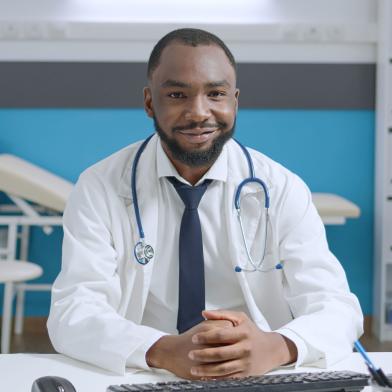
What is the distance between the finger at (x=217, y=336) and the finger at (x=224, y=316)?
3cm

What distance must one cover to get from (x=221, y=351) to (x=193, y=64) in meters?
0.59

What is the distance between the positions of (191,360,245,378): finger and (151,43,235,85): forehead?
0.56 m

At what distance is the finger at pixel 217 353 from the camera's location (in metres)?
1.23

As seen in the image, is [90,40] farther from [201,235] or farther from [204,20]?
[201,235]

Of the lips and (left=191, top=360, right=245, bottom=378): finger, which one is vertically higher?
the lips

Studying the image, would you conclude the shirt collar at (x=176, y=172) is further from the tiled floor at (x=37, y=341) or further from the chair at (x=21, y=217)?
the tiled floor at (x=37, y=341)

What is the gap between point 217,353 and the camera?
1.24 m

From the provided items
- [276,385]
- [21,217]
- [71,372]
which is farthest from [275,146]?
[276,385]

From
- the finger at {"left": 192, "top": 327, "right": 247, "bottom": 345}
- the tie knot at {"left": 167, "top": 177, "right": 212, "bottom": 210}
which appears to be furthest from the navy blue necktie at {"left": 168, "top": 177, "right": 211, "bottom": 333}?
the finger at {"left": 192, "top": 327, "right": 247, "bottom": 345}

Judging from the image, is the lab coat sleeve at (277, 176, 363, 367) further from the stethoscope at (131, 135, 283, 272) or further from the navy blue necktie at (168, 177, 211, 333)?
the navy blue necktie at (168, 177, 211, 333)

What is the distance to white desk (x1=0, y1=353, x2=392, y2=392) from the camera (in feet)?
3.76

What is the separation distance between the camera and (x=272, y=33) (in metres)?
4.06

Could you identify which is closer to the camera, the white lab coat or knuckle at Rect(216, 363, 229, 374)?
knuckle at Rect(216, 363, 229, 374)

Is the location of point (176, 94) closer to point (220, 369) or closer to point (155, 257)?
point (155, 257)
